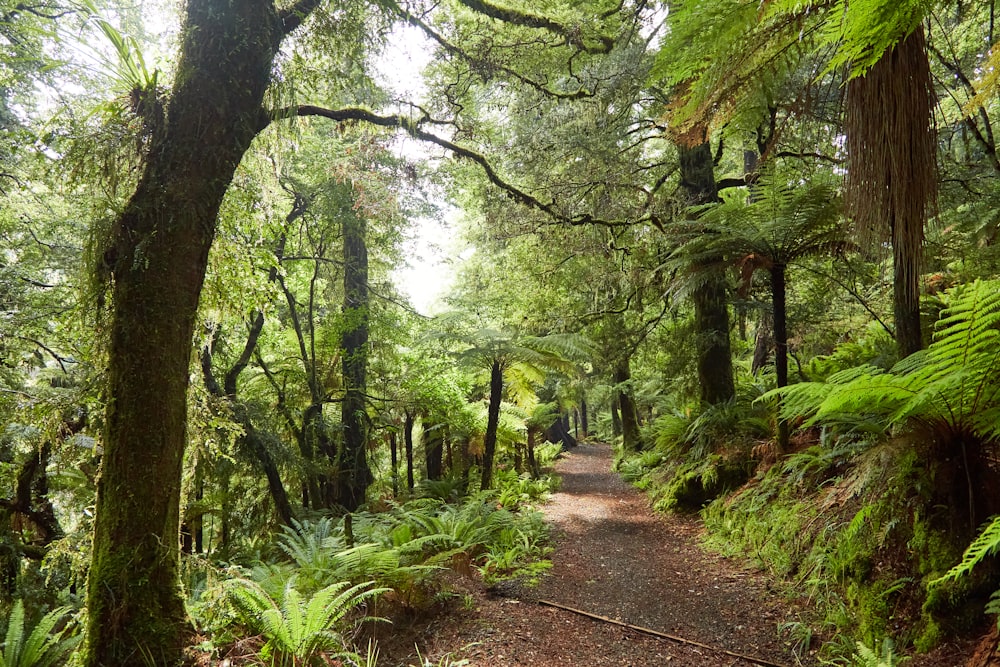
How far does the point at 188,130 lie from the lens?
2506 millimetres

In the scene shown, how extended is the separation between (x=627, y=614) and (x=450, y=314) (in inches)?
191

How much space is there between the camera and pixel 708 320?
22.2 ft

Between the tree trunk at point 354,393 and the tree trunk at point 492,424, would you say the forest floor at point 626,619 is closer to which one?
the tree trunk at point 492,424

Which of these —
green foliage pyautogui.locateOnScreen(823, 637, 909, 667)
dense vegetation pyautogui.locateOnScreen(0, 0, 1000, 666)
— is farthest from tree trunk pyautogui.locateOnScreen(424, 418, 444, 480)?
green foliage pyautogui.locateOnScreen(823, 637, 909, 667)

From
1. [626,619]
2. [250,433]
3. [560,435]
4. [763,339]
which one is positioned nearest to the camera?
[626,619]

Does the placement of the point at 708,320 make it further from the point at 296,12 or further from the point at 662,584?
the point at 296,12

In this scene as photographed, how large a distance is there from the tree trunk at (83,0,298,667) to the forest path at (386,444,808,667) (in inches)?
65.3

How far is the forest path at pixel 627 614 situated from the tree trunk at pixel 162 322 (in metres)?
1.66

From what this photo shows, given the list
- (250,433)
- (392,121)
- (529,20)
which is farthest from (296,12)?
(250,433)

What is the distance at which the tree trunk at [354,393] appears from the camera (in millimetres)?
7832

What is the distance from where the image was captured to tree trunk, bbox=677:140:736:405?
21.9ft

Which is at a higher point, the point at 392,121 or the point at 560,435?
the point at 392,121

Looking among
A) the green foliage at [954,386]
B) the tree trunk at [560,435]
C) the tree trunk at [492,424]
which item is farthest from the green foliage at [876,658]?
the tree trunk at [560,435]

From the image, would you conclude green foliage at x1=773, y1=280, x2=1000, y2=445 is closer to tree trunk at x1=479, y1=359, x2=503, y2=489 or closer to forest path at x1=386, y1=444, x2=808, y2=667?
forest path at x1=386, y1=444, x2=808, y2=667
